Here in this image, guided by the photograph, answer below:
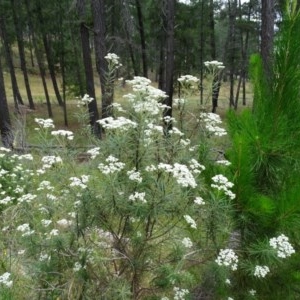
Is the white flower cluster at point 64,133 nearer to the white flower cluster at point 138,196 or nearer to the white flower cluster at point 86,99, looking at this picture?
the white flower cluster at point 86,99

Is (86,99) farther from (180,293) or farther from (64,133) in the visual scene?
(180,293)

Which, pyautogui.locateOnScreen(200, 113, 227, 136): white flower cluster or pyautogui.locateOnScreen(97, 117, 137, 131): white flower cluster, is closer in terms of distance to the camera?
pyautogui.locateOnScreen(97, 117, 137, 131): white flower cluster

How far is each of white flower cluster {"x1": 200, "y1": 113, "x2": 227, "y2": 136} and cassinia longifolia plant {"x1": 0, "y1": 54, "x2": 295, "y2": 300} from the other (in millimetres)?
11

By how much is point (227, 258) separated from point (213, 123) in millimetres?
1166

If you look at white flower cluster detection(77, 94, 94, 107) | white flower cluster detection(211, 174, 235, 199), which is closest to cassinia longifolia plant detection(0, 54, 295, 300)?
white flower cluster detection(211, 174, 235, 199)

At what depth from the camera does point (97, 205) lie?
7.98 ft

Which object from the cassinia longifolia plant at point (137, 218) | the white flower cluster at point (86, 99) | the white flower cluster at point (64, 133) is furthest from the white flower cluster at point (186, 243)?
the white flower cluster at point (86, 99)

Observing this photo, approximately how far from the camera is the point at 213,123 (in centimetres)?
307

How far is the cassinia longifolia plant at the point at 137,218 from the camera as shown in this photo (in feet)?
7.63

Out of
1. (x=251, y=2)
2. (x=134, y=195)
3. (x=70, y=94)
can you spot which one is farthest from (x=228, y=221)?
(x=251, y=2)

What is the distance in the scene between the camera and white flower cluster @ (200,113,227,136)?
2873 millimetres

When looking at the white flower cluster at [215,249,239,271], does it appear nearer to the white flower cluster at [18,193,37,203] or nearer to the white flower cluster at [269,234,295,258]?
the white flower cluster at [269,234,295,258]

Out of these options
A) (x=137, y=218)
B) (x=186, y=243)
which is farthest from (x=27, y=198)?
(x=186, y=243)

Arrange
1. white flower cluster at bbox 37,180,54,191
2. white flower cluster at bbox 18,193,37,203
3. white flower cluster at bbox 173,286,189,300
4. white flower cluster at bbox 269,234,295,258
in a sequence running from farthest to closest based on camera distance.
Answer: white flower cluster at bbox 37,180,54,191, white flower cluster at bbox 18,193,37,203, white flower cluster at bbox 173,286,189,300, white flower cluster at bbox 269,234,295,258
